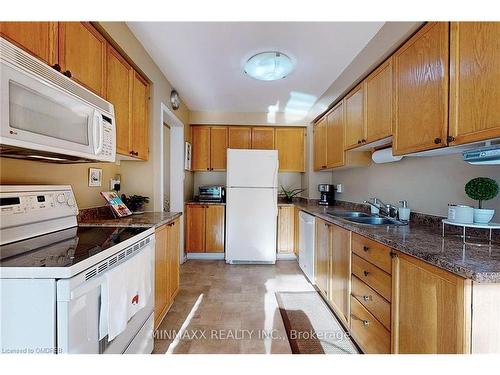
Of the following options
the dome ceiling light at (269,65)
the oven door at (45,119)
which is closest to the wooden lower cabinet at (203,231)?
the dome ceiling light at (269,65)

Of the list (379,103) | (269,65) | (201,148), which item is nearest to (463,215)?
(379,103)

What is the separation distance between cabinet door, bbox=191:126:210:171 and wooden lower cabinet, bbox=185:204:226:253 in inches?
29.4

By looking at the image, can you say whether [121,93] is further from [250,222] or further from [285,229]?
[285,229]

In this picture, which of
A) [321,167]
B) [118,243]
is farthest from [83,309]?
[321,167]

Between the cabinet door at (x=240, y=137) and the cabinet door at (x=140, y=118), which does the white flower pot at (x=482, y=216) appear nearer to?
the cabinet door at (x=140, y=118)

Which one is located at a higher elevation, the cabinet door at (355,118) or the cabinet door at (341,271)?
the cabinet door at (355,118)

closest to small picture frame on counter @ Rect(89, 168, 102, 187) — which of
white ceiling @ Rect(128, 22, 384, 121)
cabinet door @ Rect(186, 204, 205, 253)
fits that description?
white ceiling @ Rect(128, 22, 384, 121)

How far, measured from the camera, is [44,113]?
1.01 metres

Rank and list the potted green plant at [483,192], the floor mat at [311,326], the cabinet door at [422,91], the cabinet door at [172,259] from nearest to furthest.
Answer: the potted green plant at [483,192] → the cabinet door at [422,91] → the floor mat at [311,326] → the cabinet door at [172,259]

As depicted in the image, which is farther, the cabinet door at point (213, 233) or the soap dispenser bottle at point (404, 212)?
the cabinet door at point (213, 233)

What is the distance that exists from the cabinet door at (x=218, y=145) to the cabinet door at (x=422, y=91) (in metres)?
2.70

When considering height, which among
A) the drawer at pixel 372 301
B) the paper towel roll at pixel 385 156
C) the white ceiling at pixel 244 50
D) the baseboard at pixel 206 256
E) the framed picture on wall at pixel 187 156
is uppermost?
the white ceiling at pixel 244 50

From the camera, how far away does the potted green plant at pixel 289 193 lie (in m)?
4.14
